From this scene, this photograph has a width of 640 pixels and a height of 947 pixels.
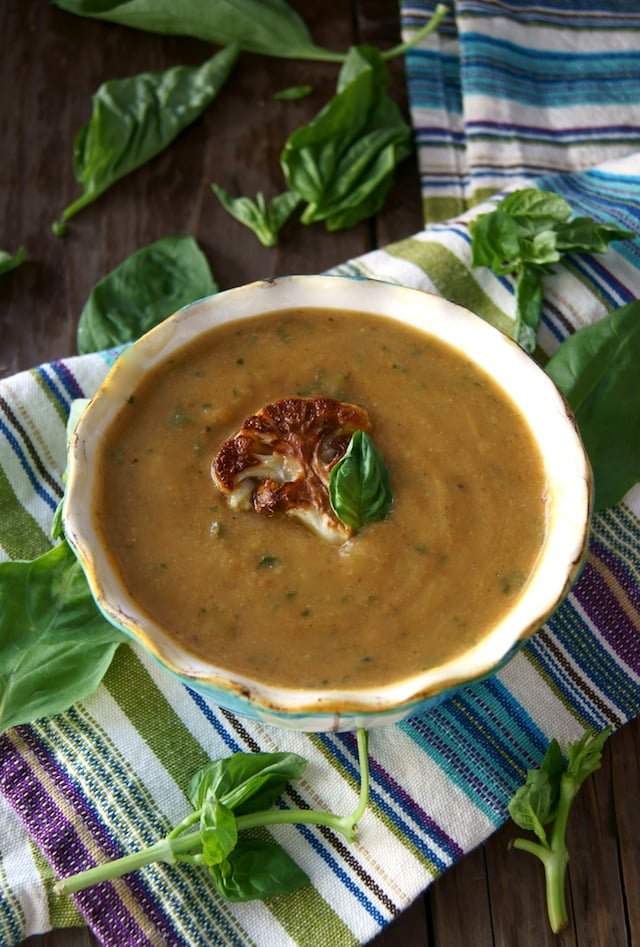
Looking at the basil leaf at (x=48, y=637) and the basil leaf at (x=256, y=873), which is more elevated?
the basil leaf at (x=48, y=637)

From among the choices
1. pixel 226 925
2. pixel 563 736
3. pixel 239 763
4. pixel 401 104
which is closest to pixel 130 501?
pixel 239 763

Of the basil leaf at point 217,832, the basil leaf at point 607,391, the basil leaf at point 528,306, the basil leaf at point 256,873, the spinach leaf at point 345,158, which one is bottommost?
the basil leaf at point 256,873

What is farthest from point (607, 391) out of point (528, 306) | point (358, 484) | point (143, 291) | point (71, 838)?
point (71, 838)

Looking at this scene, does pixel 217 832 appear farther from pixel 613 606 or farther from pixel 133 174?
pixel 133 174

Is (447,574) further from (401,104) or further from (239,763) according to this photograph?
(401,104)

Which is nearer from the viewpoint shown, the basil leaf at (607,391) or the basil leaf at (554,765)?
the basil leaf at (554,765)

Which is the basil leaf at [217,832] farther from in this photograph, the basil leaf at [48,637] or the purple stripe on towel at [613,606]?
the purple stripe on towel at [613,606]

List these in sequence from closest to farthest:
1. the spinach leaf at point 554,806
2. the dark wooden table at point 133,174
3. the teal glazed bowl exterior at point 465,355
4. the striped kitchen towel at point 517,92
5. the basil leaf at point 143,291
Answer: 1. the teal glazed bowl exterior at point 465,355
2. the spinach leaf at point 554,806
3. the basil leaf at point 143,291
4. the dark wooden table at point 133,174
5. the striped kitchen towel at point 517,92

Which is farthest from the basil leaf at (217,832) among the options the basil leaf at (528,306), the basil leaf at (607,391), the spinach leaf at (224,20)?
the spinach leaf at (224,20)
